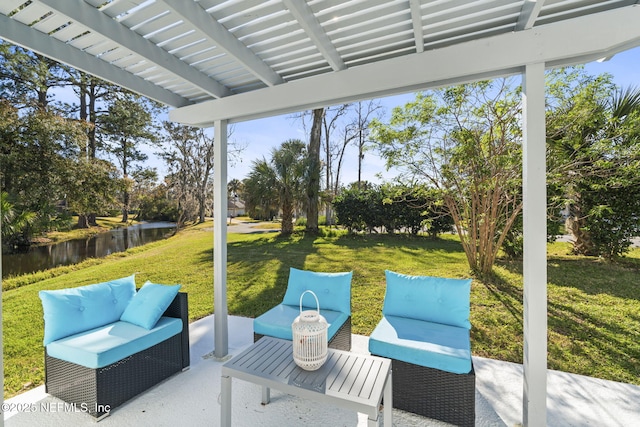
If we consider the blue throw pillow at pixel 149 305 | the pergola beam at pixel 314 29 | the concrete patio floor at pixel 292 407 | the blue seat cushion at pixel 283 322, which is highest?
the pergola beam at pixel 314 29

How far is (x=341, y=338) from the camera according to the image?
2.80 m

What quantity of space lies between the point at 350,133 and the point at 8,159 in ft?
27.3

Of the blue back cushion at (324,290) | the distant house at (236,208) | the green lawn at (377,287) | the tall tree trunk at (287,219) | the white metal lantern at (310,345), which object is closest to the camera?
the white metal lantern at (310,345)

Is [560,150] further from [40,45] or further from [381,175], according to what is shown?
[40,45]

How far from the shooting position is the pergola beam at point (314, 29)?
1688 mm

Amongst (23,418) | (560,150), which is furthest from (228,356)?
(560,150)

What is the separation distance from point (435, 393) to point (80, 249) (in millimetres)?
7314

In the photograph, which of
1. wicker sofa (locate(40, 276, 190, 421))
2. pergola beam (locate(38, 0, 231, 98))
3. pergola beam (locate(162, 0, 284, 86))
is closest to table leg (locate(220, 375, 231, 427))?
wicker sofa (locate(40, 276, 190, 421))

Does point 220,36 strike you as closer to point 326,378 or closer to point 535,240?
point 326,378

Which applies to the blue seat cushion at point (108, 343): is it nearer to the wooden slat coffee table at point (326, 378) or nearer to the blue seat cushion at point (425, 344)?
the wooden slat coffee table at point (326, 378)

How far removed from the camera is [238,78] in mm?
2828

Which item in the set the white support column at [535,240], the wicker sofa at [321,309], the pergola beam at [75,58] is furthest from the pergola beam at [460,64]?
the wicker sofa at [321,309]

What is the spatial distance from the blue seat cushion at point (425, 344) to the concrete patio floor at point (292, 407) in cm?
47

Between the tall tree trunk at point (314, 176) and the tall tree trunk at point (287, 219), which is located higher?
the tall tree trunk at point (314, 176)
